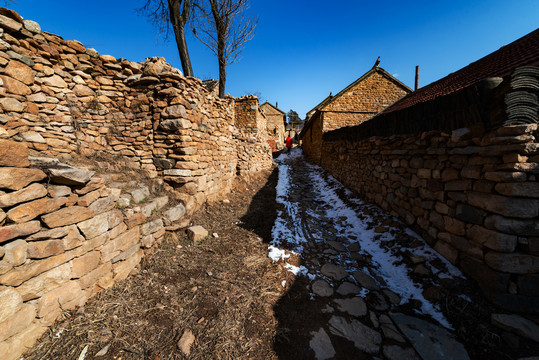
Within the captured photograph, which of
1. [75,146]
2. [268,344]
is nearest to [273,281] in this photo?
[268,344]

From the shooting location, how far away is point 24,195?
1.75 meters

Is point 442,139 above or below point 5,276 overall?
above

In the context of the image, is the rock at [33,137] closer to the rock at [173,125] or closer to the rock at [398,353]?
the rock at [173,125]

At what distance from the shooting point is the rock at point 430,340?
1884 millimetres

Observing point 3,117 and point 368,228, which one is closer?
point 3,117

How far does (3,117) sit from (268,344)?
15.8 ft

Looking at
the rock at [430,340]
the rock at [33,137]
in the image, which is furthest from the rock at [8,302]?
the rock at [430,340]

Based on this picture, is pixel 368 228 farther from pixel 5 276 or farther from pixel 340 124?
pixel 340 124

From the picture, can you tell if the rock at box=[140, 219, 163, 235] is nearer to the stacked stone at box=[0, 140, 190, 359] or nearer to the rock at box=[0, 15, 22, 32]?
the stacked stone at box=[0, 140, 190, 359]

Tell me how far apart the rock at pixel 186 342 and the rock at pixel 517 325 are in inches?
131

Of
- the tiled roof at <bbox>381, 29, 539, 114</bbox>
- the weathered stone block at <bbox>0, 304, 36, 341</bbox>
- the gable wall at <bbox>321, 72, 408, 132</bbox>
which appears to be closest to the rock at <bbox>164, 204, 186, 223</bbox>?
the weathered stone block at <bbox>0, 304, 36, 341</bbox>

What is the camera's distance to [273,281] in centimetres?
287

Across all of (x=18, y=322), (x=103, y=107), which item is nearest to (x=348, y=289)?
(x=18, y=322)

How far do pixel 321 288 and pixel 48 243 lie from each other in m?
3.32
